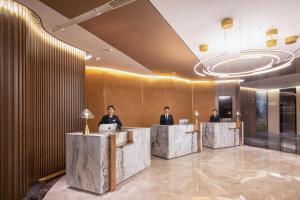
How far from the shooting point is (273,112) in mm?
13617

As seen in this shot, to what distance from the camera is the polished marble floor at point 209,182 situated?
11.6 feet

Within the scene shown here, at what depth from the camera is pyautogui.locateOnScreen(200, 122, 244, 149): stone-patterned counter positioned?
817cm

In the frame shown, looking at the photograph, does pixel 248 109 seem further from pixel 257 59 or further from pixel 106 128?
pixel 106 128

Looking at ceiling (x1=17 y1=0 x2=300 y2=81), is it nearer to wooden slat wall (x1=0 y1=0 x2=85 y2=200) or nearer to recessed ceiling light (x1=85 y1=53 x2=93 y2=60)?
recessed ceiling light (x1=85 y1=53 x2=93 y2=60)

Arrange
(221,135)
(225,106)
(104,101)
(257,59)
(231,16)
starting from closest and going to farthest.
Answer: (231,16), (257,59), (104,101), (221,135), (225,106)

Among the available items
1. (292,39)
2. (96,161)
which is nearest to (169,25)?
(292,39)

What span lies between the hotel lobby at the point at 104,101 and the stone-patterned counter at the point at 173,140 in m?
0.04

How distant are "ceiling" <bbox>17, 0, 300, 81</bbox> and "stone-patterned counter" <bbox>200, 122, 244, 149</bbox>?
3.62 meters

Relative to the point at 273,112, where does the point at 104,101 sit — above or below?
above

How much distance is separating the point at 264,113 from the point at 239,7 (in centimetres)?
1266

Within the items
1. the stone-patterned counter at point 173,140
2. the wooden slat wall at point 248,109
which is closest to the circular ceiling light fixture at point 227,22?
the stone-patterned counter at point 173,140

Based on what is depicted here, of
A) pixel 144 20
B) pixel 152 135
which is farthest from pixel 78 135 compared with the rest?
pixel 152 135

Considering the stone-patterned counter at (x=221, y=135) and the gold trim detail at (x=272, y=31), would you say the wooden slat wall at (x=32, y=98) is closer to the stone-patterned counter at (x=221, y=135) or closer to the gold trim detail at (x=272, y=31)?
the gold trim detail at (x=272, y=31)

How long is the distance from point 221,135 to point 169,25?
233 inches
